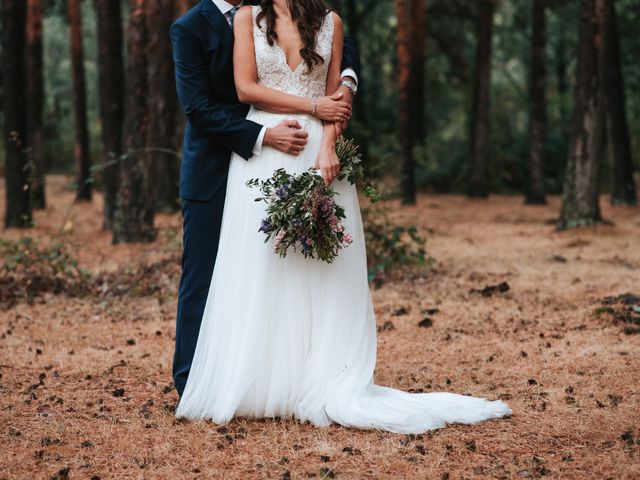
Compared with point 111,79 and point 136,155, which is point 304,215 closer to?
point 136,155

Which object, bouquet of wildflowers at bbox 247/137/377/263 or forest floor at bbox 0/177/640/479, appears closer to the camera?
forest floor at bbox 0/177/640/479

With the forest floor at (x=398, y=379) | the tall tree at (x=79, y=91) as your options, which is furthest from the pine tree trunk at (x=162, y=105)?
the forest floor at (x=398, y=379)

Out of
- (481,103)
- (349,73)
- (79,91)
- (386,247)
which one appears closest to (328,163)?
(349,73)

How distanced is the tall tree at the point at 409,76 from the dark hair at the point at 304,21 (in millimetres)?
13464

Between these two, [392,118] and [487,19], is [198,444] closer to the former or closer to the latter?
[487,19]

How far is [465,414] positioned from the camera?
3.99m

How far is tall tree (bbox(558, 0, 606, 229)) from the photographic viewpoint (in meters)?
11.6

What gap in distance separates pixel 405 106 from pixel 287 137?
14.4 m

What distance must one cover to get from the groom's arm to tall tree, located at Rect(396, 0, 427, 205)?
1355cm

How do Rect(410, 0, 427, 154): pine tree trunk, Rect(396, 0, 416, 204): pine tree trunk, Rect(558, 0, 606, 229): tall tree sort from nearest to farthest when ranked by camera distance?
1. Rect(558, 0, 606, 229): tall tree
2. Rect(396, 0, 416, 204): pine tree trunk
3. Rect(410, 0, 427, 154): pine tree trunk

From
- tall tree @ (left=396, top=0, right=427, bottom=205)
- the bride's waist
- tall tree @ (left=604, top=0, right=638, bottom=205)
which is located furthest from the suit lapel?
tall tree @ (left=604, top=0, right=638, bottom=205)

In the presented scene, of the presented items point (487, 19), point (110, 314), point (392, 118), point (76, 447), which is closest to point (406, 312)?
point (110, 314)

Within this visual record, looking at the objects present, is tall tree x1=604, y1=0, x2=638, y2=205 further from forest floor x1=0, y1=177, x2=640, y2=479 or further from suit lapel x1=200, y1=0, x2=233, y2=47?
suit lapel x1=200, y1=0, x2=233, y2=47

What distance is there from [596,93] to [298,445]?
9.57 metres
